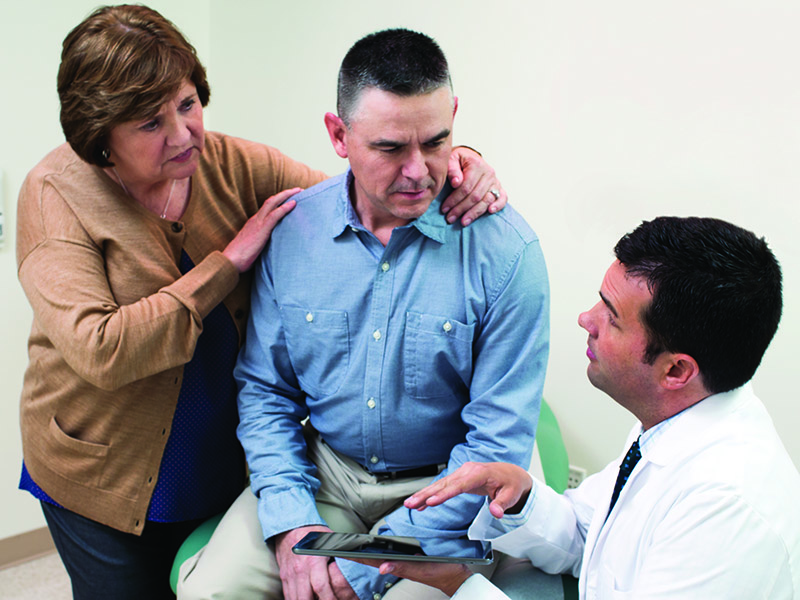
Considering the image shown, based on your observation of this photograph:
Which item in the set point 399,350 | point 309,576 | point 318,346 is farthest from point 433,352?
point 309,576

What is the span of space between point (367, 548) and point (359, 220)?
2.21 feet

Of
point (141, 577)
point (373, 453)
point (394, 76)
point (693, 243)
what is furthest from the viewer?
point (141, 577)

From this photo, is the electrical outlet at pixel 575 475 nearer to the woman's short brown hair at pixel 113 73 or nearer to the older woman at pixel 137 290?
the older woman at pixel 137 290

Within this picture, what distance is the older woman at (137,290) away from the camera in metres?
1.30

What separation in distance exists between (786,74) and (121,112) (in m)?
1.50

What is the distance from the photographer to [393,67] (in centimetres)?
121

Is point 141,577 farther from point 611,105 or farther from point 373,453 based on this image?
point 611,105

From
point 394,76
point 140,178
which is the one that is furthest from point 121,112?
point 394,76

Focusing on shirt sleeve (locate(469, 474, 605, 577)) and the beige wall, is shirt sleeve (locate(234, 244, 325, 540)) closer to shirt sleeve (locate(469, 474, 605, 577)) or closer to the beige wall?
shirt sleeve (locate(469, 474, 605, 577))

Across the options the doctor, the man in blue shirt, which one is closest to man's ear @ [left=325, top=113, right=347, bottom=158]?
the man in blue shirt

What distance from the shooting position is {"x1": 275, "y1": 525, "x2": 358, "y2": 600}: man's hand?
1295 mm

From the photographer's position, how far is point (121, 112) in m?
1.27

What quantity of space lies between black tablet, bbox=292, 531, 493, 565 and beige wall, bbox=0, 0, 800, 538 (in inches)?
45.0


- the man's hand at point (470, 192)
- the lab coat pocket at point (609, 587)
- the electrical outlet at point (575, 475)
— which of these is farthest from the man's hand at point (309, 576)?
the electrical outlet at point (575, 475)
